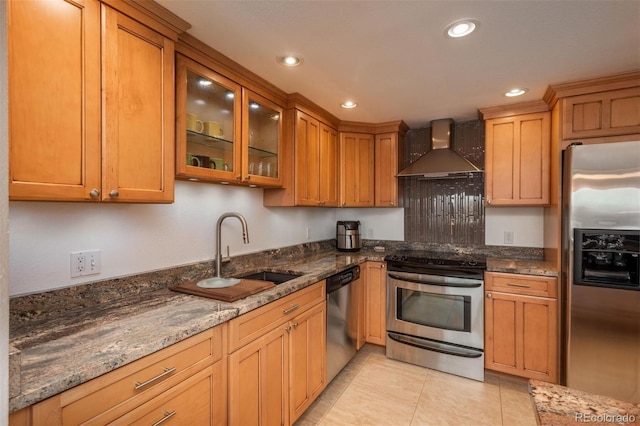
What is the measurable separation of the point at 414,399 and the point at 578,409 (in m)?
1.86

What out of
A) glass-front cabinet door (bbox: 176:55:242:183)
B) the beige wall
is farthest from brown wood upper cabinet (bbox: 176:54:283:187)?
the beige wall

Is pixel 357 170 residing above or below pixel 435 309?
above

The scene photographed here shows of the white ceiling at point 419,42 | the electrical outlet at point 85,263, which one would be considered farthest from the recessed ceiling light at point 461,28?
the electrical outlet at point 85,263

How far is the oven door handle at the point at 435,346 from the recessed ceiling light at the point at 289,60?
2457 millimetres


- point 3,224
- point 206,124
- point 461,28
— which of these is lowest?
point 3,224

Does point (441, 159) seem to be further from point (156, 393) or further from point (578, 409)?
point (156, 393)

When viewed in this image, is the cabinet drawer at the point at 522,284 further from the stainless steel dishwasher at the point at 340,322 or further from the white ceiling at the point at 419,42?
the white ceiling at the point at 419,42

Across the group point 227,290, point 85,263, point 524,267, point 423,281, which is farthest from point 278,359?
point 524,267

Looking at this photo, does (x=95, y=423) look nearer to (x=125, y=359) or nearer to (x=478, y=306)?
(x=125, y=359)

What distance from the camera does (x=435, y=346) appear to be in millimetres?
2668

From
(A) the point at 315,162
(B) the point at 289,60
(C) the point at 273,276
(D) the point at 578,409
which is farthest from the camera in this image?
(A) the point at 315,162

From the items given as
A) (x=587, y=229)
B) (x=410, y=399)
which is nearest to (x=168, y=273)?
(x=410, y=399)

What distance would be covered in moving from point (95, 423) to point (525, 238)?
11.1 ft

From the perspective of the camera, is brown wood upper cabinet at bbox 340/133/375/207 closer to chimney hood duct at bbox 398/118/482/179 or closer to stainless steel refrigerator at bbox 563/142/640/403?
chimney hood duct at bbox 398/118/482/179
